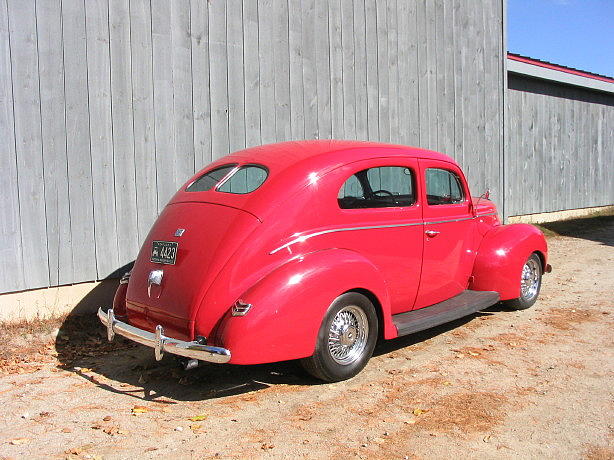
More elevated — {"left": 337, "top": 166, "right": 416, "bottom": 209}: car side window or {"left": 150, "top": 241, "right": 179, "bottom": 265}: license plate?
{"left": 337, "top": 166, "right": 416, "bottom": 209}: car side window

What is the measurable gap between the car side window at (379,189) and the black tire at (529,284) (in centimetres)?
210

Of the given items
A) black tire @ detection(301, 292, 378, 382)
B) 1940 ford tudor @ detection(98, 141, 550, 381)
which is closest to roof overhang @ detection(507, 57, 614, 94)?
1940 ford tudor @ detection(98, 141, 550, 381)

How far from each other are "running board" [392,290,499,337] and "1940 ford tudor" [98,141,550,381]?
0.05 feet

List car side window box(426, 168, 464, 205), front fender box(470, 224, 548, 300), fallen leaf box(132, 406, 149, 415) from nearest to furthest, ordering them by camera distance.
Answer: fallen leaf box(132, 406, 149, 415), car side window box(426, 168, 464, 205), front fender box(470, 224, 548, 300)

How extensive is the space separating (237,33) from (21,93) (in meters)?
2.65

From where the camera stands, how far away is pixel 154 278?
4617 mm

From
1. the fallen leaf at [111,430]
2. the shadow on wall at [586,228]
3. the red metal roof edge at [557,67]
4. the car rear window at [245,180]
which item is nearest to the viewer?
the fallen leaf at [111,430]

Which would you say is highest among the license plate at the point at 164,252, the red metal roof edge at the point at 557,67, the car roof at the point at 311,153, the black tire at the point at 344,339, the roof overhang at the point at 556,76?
the red metal roof edge at the point at 557,67

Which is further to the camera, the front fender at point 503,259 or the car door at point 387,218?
the front fender at point 503,259

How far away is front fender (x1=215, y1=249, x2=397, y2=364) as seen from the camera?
13.4ft

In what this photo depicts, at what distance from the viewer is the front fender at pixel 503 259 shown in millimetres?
6285

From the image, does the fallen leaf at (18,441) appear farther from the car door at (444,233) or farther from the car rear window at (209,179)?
the car door at (444,233)

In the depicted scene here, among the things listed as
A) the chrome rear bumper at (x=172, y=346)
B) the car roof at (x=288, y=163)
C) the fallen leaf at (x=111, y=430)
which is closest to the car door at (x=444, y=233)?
the car roof at (x=288, y=163)

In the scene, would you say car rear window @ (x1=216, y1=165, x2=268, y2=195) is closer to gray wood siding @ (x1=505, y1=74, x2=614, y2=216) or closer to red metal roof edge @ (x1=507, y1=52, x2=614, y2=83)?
gray wood siding @ (x1=505, y1=74, x2=614, y2=216)
